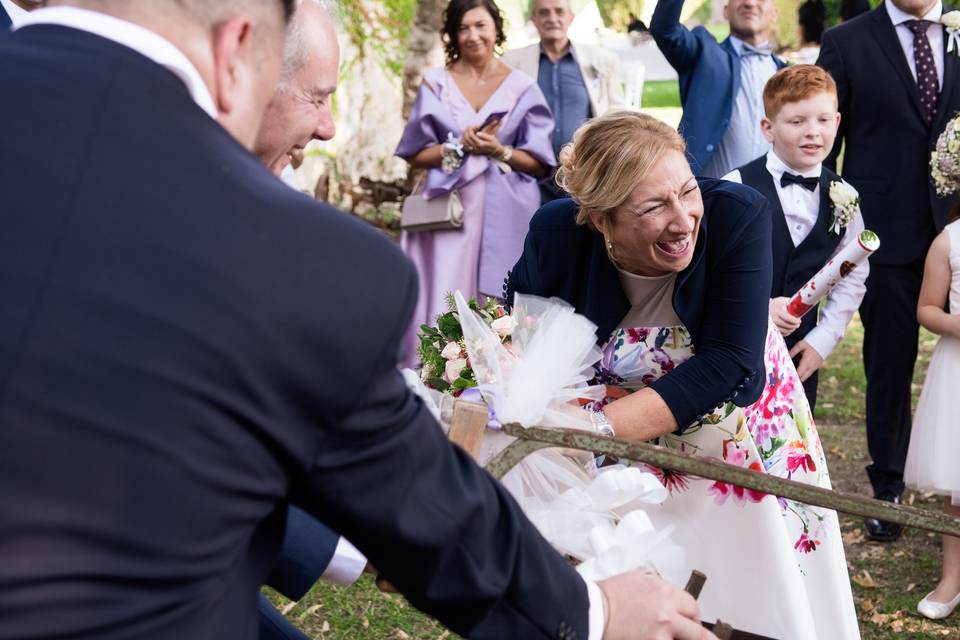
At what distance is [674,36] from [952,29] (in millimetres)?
1353

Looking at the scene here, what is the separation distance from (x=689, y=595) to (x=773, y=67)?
537 centimetres

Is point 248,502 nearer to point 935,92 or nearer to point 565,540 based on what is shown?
point 565,540

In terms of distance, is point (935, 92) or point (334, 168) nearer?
point (935, 92)

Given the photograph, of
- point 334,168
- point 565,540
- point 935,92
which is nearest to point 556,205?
point 565,540

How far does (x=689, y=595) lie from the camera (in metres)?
1.79

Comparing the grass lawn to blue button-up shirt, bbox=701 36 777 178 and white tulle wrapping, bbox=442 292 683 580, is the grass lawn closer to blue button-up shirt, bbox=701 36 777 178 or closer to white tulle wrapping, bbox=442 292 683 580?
blue button-up shirt, bbox=701 36 777 178

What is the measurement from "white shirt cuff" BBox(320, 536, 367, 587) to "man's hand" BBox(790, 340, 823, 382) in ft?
10.4

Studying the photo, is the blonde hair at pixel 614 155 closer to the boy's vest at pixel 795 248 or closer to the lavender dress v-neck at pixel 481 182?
the boy's vest at pixel 795 248

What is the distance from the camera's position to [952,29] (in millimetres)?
5770

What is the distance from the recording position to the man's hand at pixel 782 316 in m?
4.70

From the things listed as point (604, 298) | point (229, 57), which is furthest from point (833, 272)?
point (229, 57)

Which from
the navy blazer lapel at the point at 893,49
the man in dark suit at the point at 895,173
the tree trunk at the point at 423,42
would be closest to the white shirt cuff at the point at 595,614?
the man in dark suit at the point at 895,173

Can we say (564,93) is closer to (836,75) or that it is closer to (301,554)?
(836,75)

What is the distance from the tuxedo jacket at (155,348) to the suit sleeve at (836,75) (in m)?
4.99
